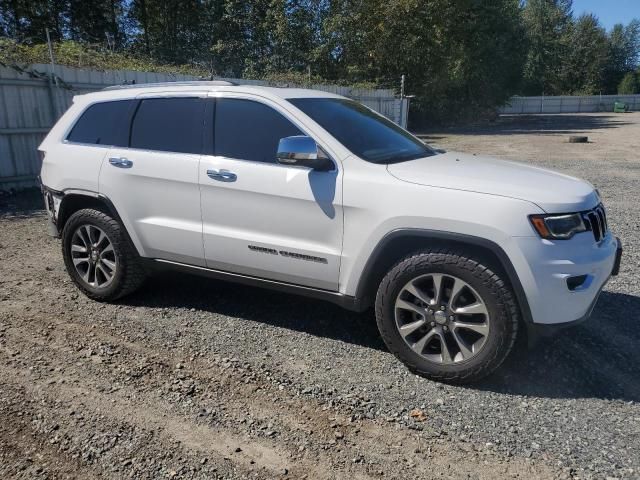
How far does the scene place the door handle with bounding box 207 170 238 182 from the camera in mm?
4000

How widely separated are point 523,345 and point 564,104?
68.1 m

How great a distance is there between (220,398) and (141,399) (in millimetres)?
480

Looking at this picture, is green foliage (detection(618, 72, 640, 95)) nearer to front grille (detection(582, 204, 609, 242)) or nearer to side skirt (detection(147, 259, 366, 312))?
front grille (detection(582, 204, 609, 242))

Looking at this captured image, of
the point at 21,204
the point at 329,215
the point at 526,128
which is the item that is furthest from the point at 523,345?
the point at 526,128

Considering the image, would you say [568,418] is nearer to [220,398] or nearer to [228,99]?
[220,398]

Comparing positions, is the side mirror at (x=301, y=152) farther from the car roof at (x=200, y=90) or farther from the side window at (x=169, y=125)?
the side window at (x=169, y=125)

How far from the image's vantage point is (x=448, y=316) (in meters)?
3.44

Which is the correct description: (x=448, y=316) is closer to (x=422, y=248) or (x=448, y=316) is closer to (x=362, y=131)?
(x=422, y=248)

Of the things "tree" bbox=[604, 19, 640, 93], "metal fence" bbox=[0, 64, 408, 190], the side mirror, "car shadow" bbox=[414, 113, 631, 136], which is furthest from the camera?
"tree" bbox=[604, 19, 640, 93]

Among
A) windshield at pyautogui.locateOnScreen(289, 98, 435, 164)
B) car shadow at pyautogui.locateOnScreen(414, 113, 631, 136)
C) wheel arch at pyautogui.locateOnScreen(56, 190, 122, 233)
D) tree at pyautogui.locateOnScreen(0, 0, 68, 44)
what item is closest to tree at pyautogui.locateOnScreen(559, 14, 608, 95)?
car shadow at pyautogui.locateOnScreen(414, 113, 631, 136)

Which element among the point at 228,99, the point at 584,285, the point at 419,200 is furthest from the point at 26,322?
the point at 584,285

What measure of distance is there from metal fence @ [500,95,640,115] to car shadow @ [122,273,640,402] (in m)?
63.2

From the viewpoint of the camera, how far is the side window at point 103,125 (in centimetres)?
465

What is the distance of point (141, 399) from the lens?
131 inches
